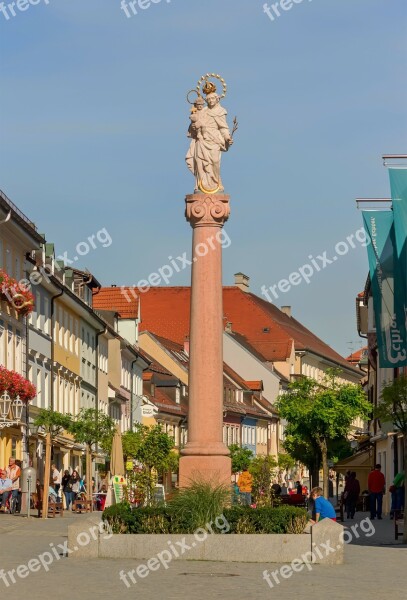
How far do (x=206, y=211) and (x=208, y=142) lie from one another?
147 cm

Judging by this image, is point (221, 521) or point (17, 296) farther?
point (17, 296)

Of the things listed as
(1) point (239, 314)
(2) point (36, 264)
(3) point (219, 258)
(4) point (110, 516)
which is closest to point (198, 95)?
(3) point (219, 258)

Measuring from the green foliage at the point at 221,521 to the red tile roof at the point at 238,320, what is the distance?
321 feet

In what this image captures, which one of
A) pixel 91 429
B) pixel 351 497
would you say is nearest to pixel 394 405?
pixel 351 497

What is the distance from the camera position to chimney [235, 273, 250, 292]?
455 ft

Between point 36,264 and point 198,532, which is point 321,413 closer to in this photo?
point 36,264

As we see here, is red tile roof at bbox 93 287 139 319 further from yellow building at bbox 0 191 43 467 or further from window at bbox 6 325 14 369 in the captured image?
window at bbox 6 325 14 369

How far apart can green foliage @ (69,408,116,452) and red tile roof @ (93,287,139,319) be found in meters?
36.3

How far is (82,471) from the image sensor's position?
65438mm

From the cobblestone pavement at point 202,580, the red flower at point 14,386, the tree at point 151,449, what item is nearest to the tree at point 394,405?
the cobblestone pavement at point 202,580

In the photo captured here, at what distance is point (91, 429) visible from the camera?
50.0 meters

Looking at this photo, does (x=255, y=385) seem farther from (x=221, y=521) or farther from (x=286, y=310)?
(x=221, y=521)

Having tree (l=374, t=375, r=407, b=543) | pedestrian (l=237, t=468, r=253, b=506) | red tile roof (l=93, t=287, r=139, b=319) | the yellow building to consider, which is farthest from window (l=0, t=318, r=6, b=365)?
red tile roof (l=93, t=287, r=139, b=319)

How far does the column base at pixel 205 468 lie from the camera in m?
25.5
